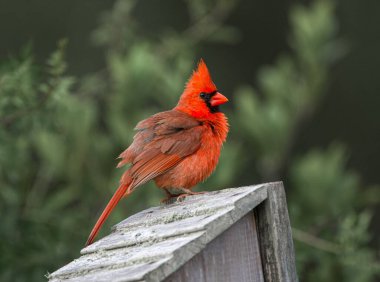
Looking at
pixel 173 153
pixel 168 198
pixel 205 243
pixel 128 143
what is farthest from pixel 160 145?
pixel 128 143

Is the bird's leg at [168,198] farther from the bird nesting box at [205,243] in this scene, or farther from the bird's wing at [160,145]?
the bird nesting box at [205,243]

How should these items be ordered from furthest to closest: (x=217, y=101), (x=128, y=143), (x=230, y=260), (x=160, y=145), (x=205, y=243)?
1. (x=128, y=143)
2. (x=217, y=101)
3. (x=160, y=145)
4. (x=230, y=260)
5. (x=205, y=243)

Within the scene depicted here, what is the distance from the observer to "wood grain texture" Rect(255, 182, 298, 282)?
3242 millimetres

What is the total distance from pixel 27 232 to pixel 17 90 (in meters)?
1.20

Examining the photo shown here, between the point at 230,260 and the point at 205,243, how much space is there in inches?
12.8

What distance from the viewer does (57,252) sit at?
5211mm

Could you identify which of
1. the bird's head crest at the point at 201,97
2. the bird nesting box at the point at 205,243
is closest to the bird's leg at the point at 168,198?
the bird nesting box at the point at 205,243

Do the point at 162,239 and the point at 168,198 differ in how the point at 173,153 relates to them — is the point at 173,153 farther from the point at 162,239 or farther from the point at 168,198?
the point at 162,239

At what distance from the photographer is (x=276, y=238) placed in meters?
3.25

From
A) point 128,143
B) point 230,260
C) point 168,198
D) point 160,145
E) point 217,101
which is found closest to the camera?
point 230,260

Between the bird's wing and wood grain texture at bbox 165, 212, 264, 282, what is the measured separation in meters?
0.76

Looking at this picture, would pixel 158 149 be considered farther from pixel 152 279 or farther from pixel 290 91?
pixel 290 91

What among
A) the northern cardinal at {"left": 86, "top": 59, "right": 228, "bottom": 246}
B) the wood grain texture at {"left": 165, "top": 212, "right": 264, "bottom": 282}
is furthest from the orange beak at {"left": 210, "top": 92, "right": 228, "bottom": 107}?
the wood grain texture at {"left": 165, "top": 212, "right": 264, "bottom": 282}

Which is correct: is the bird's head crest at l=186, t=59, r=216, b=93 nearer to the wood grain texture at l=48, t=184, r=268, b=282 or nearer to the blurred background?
the blurred background
